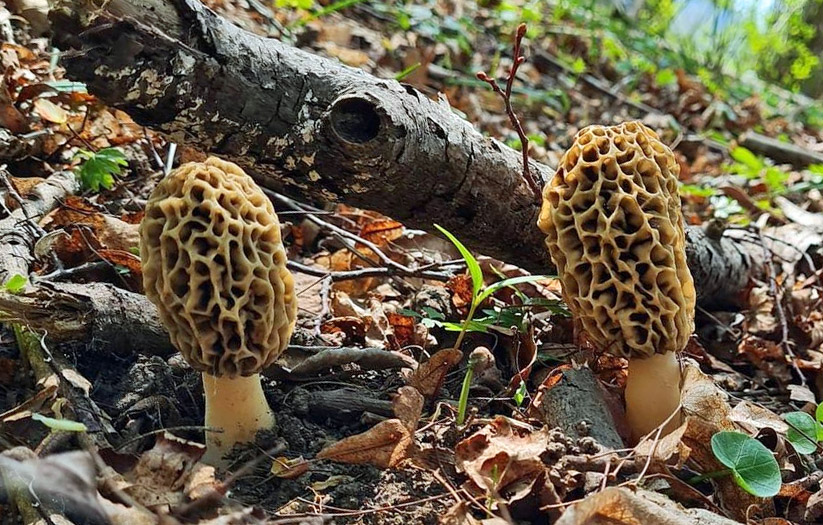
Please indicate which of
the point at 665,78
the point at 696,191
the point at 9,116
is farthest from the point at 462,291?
the point at 665,78

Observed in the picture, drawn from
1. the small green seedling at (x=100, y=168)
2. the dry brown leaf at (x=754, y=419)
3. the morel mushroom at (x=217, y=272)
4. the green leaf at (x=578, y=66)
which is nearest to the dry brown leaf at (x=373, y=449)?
the morel mushroom at (x=217, y=272)

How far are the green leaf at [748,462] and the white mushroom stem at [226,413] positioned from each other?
153cm

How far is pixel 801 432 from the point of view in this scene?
2.69 m

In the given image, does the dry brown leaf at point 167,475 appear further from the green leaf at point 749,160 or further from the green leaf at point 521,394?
the green leaf at point 749,160

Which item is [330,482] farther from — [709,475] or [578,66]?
[578,66]

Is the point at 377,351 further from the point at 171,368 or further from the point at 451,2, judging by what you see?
the point at 451,2

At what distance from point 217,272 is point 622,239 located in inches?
54.8

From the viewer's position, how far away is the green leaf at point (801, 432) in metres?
2.66

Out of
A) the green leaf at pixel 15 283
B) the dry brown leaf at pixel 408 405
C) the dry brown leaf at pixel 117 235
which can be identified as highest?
the green leaf at pixel 15 283

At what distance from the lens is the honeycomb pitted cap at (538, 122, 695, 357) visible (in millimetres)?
2615

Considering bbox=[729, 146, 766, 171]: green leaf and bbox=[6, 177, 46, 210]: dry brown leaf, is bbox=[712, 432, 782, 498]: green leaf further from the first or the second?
bbox=[729, 146, 766, 171]: green leaf

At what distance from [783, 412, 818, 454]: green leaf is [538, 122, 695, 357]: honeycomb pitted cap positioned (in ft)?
1.64

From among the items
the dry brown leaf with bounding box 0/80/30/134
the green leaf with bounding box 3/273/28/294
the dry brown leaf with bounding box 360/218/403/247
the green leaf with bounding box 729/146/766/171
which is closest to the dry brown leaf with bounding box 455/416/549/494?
the green leaf with bounding box 3/273/28/294

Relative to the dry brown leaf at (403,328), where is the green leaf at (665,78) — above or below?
above
